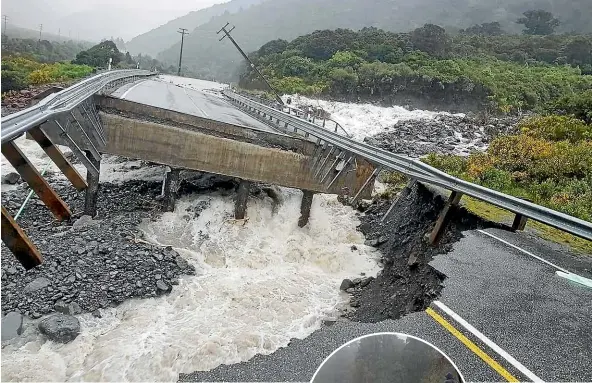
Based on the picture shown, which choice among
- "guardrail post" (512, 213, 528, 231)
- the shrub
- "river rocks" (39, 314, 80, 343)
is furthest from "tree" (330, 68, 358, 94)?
"river rocks" (39, 314, 80, 343)

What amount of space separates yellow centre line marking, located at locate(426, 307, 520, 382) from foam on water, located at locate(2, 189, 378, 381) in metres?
2.89

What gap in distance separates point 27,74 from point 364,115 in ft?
94.7

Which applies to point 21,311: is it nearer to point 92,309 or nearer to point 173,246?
point 92,309

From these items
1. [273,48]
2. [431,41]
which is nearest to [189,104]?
[431,41]

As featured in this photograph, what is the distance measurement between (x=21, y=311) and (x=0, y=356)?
52.6 inches

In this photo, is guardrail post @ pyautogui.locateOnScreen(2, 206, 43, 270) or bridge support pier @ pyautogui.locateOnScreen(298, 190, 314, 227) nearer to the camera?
guardrail post @ pyautogui.locateOnScreen(2, 206, 43, 270)

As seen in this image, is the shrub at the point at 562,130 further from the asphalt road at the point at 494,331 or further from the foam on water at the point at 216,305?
the asphalt road at the point at 494,331

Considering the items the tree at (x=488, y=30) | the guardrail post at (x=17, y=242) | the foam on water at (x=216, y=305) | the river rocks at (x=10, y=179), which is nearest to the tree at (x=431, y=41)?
the tree at (x=488, y=30)

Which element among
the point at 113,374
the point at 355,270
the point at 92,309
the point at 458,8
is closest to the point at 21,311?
the point at 92,309

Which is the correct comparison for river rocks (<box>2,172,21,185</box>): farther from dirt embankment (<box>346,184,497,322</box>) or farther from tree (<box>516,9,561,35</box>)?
tree (<box>516,9,561,35</box>)

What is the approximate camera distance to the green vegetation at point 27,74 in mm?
35250

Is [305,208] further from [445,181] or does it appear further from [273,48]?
[273,48]

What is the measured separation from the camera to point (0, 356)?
6.89 m

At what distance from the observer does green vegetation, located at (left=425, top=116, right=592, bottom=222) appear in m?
12.2
